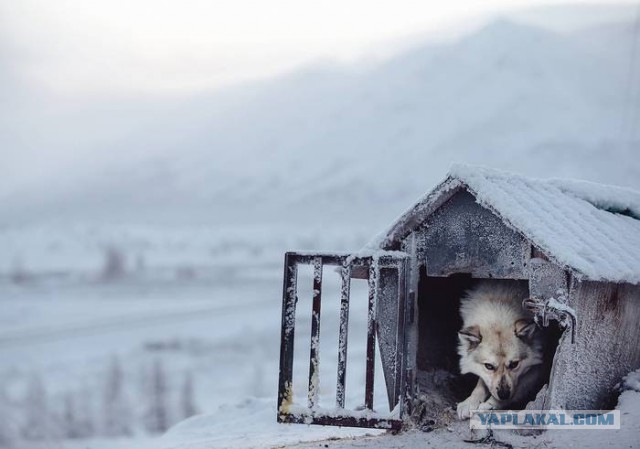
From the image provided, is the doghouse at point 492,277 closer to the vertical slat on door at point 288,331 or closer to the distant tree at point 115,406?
the vertical slat on door at point 288,331

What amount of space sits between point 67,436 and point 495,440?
7175mm

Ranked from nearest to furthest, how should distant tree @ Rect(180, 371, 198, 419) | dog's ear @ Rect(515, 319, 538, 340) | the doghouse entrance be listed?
dog's ear @ Rect(515, 319, 538, 340) < the doghouse entrance < distant tree @ Rect(180, 371, 198, 419)

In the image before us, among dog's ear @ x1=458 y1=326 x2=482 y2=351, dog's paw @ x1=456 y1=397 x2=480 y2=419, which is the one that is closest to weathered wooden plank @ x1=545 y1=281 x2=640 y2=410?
dog's paw @ x1=456 y1=397 x2=480 y2=419

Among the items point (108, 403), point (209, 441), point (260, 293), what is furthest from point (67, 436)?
point (260, 293)

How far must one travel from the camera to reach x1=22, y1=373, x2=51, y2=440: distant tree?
10.6 m

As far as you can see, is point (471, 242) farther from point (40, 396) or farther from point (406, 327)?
point (40, 396)

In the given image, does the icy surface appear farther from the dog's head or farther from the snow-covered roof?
the dog's head

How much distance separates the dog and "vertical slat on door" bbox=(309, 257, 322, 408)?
1170 millimetres

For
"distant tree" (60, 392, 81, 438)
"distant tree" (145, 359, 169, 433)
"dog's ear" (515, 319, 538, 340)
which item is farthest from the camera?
"distant tree" (145, 359, 169, 433)

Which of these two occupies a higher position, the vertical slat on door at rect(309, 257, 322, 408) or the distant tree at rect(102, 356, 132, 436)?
the vertical slat on door at rect(309, 257, 322, 408)

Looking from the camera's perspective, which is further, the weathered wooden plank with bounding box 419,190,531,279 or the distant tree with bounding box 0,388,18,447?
the distant tree with bounding box 0,388,18,447

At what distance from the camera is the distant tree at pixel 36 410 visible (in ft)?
34.8

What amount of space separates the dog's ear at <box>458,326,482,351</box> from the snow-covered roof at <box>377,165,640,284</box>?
0.94 metres

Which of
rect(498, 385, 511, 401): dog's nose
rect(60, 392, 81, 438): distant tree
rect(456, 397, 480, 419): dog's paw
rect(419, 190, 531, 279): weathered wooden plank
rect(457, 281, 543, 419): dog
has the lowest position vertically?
rect(60, 392, 81, 438): distant tree
